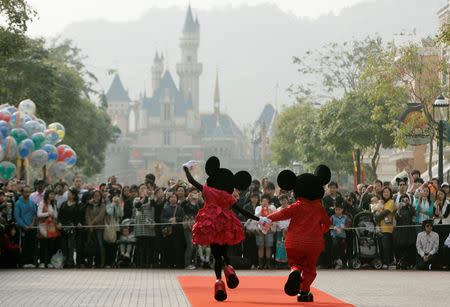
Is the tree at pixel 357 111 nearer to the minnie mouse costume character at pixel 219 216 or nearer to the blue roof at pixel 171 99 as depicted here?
the minnie mouse costume character at pixel 219 216

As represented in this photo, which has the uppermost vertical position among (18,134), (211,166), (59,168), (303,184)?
(18,134)

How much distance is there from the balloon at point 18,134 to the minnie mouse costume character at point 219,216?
15510mm

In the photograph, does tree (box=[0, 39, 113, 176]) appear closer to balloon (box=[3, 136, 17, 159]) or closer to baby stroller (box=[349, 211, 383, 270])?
balloon (box=[3, 136, 17, 159])

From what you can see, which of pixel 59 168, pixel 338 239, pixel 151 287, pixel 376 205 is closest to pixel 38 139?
pixel 59 168

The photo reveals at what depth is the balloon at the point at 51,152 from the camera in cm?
2949

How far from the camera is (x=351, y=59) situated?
48438 mm

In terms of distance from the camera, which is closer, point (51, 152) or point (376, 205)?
point (376, 205)

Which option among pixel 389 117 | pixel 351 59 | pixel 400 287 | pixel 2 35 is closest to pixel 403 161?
pixel 351 59

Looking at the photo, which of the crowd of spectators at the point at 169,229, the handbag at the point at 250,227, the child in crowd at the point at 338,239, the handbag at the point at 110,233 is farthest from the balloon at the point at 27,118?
the child in crowd at the point at 338,239

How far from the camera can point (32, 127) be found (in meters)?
27.5

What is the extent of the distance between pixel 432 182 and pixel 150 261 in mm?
6198

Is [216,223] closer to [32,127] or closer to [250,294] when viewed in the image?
[250,294]

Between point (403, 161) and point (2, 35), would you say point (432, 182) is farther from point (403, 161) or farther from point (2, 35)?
point (403, 161)

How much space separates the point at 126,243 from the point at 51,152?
11.9 metres
